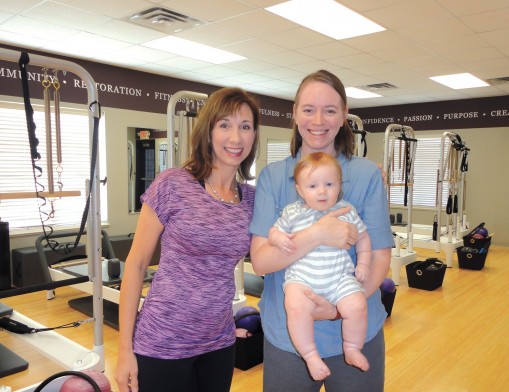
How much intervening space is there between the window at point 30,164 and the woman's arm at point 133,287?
402 centimetres

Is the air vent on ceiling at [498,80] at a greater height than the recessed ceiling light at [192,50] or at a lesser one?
lesser

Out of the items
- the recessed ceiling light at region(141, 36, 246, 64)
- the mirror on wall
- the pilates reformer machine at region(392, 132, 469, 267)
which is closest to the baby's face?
the recessed ceiling light at region(141, 36, 246, 64)

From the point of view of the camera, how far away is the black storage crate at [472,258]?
621 centimetres

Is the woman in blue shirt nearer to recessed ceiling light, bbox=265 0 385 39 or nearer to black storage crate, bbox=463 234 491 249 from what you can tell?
recessed ceiling light, bbox=265 0 385 39

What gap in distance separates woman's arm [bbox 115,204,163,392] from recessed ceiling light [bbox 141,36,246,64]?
13.0 feet

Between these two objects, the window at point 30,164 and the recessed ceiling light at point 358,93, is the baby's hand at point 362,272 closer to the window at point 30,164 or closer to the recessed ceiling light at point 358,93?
the window at point 30,164

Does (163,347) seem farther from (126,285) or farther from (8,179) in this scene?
(8,179)

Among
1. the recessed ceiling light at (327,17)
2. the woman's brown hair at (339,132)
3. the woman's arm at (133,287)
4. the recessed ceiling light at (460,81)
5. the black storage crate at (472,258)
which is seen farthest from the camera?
the recessed ceiling light at (460,81)

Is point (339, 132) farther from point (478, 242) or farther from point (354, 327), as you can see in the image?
point (478, 242)

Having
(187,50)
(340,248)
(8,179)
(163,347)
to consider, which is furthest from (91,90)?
(8,179)

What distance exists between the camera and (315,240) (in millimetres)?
1234

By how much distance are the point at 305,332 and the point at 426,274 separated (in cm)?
446

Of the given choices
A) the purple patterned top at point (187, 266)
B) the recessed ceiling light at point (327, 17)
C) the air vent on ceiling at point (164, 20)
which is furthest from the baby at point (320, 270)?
the air vent on ceiling at point (164, 20)

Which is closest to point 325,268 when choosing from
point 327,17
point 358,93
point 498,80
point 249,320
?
point 249,320
